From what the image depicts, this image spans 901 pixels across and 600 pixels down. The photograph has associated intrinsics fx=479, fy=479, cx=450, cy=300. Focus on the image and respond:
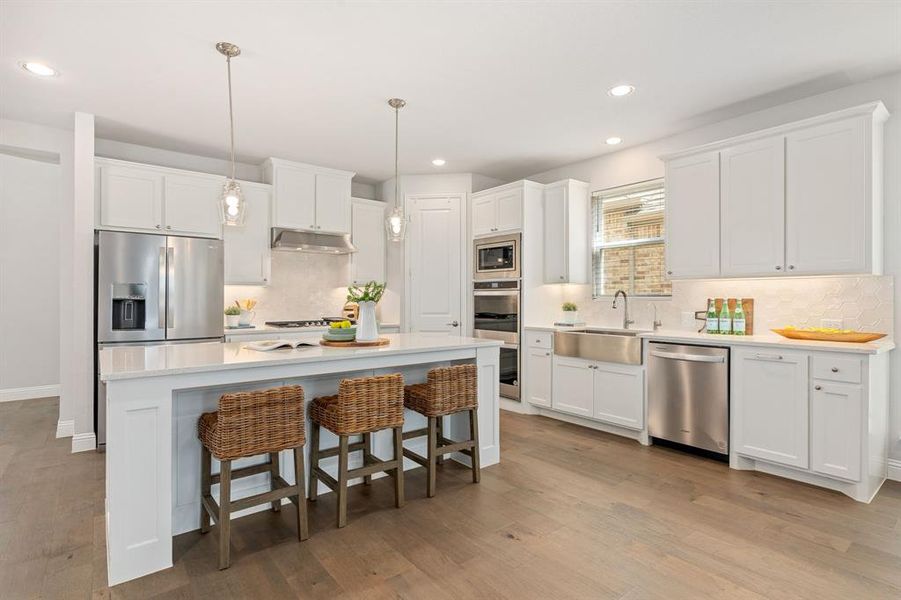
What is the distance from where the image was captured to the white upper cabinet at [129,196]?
163 inches

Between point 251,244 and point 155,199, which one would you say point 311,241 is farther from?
point 155,199

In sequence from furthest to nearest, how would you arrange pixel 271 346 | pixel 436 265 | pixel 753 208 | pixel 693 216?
pixel 436 265 < pixel 693 216 < pixel 753 208 < pixel 271 346

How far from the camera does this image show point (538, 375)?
4.90 m

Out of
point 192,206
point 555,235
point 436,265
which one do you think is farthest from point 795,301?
point 192,206

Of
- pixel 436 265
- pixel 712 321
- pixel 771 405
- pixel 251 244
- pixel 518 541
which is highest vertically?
pixel 251 244

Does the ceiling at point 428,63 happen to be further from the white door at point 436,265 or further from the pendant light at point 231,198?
the white door at point 436,265

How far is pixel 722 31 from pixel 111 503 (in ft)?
12.6

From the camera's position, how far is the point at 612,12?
8.27ft

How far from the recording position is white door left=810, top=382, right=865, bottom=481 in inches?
112

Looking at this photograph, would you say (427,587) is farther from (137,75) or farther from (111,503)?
(137,75)

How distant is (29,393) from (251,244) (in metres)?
3.53

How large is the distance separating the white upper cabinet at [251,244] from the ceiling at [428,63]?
2.46 ft

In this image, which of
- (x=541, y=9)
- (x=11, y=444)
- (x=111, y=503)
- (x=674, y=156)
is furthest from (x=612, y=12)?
(x=11, y=444)

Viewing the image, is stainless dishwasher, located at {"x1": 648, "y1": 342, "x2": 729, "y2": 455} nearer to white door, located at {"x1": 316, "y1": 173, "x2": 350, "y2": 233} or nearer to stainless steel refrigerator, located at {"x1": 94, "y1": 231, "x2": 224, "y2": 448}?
white door, located at {"x1": 316, "y1": 173, "x2": 350, "y2": 233}
